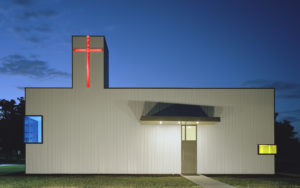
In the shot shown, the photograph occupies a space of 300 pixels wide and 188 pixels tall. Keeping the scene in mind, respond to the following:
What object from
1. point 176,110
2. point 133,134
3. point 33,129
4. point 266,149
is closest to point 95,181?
point 133,134

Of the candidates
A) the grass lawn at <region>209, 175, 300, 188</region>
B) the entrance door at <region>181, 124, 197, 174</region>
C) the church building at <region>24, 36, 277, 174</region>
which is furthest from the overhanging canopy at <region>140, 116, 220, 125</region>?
the grass lawn at <region>209, 175, 300, 188</region>

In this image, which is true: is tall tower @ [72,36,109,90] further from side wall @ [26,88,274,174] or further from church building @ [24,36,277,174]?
side wall @ [26,88,274,174]

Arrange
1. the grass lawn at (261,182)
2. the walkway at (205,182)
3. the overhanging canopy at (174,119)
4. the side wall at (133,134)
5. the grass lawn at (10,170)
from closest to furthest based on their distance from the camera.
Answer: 1. the walkway at (205,182)
2. the grass lawn at (261,182)
3. the overhanging canopy at (174,119)
4. the side wall at (133,134)
5. the grass lawn at (10,170)

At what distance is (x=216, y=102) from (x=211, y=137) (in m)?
1.86

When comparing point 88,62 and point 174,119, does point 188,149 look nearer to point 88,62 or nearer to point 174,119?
point 174,119

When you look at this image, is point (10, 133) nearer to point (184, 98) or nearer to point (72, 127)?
point (72, 127)

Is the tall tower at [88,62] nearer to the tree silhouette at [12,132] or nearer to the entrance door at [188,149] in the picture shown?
the entrance door at [188,149]

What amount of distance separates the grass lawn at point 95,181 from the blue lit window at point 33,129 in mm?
1814

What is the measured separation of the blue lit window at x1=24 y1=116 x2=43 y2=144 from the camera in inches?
541

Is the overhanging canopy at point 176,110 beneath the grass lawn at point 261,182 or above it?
above

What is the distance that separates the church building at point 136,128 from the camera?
1375 centimetres

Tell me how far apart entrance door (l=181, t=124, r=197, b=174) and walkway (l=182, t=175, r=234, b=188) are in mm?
721

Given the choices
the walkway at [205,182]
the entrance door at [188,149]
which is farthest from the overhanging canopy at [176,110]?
the walkway at [205,182]

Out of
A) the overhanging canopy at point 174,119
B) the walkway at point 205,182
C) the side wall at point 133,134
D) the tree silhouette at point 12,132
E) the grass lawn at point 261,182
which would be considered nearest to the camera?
the walkway at point 205,182
